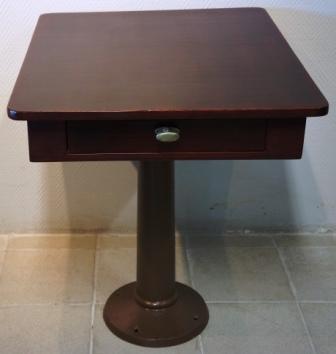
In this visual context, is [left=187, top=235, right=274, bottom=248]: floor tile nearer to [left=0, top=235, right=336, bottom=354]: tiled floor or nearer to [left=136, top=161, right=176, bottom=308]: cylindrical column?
[left=0, top=235, right=336, bottom=354]: tiled floor

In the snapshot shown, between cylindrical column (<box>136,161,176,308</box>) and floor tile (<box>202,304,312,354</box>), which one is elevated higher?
cylindrical column (<box>136,161,176,308</box>)

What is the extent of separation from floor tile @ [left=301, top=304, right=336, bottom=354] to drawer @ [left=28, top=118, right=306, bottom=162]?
59cm

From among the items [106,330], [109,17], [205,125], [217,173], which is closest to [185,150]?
[205,125]

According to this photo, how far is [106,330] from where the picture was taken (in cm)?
138

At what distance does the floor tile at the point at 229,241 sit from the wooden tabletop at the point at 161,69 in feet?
2.22

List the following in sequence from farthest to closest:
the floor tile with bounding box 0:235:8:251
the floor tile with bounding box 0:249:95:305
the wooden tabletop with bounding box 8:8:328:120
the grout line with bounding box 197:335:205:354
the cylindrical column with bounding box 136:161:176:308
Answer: the floor tile with bounding box 0:235:8:251 → the floor tile with bounding box 0:249:95:305 → the grout line with bounding box 197:335:205:354 → the cylindrical column with bounding box 136:161:176:308 → the wooden tabletop with bounding box 8:8:328:120

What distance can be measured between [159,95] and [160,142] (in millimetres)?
75

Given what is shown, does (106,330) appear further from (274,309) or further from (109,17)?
(109,17)

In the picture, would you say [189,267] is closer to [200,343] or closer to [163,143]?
[200,343]

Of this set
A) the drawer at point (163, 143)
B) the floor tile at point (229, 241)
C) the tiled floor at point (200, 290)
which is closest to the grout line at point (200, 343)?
the tiled floor at point (200, 290)

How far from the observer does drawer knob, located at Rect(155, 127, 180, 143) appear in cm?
91

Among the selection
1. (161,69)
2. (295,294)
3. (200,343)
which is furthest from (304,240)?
(161,69)

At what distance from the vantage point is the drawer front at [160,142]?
3.05ft

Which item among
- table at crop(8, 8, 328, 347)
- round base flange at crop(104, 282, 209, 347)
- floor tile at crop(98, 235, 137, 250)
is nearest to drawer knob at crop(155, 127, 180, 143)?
table at crop(8, 8, 328, 347)
